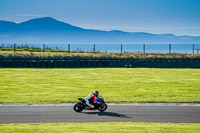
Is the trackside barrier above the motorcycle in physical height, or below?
above

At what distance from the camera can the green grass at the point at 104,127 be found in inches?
469

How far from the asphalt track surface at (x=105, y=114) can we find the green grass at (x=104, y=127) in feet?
3.50

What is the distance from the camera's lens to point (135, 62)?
4631 cm

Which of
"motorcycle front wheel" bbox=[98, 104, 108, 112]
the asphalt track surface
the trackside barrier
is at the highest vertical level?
the trackside barrier

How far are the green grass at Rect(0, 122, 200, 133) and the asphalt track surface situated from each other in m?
1.07

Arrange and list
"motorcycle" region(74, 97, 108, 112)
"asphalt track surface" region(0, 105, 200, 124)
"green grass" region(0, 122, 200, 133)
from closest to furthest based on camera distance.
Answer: "green grass" region(0, 122, 200, 133)
"asphalt track surface" region(0, 105, 200, 124)
"motorcycle" region(74, 97, 108, 112)

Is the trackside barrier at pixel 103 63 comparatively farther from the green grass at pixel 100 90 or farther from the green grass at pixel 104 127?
the green grass at pixel 104 127

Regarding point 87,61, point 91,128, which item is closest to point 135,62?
point 87,61

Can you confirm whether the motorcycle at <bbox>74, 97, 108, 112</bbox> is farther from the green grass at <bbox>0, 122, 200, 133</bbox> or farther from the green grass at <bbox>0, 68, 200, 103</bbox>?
the green grass at <bbox>0, 68, 200, 103</bbox>

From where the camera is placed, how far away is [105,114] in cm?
1578

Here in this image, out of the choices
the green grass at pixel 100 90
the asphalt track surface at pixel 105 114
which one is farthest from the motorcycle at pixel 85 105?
the green grass at pixel 100 90

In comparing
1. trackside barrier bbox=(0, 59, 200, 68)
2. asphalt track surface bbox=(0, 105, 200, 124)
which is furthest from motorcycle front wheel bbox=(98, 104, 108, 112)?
trackside barrier bbox=(0, 59, 200, 68)

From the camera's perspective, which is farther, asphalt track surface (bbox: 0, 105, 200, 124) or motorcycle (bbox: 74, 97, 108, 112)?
motorcycle (bbox: 74, 97, 108, 112)

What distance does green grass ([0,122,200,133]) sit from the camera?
1192 cm
